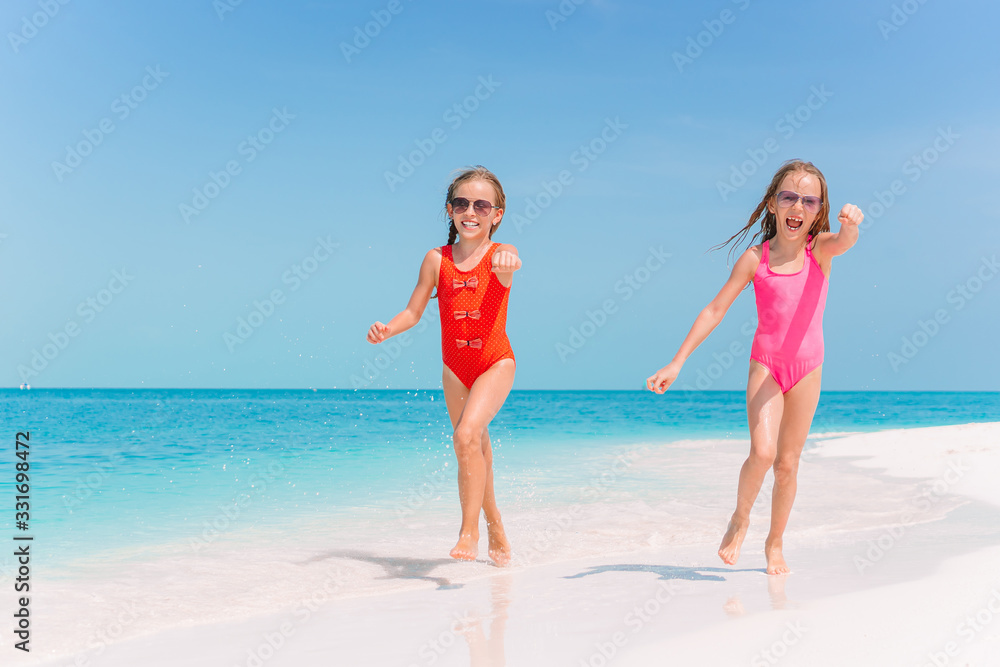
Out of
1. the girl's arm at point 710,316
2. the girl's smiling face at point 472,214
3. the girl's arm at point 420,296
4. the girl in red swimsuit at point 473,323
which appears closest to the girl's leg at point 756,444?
the girl's arm at point 710,316

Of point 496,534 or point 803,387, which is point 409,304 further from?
point 803,387

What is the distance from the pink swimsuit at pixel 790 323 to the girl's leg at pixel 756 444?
3.1 inches

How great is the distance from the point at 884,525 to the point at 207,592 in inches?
183

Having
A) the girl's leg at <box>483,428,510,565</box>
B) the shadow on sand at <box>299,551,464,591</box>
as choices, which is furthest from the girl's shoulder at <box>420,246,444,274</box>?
the shadow on sand at <box>299,551,464,591</box>

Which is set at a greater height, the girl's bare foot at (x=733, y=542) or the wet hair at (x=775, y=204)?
the wet hair at (x=775, y=204)

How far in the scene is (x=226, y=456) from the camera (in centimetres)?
1290

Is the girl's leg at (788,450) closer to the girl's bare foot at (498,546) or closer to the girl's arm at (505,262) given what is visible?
the girl's bare foot at (498,546)

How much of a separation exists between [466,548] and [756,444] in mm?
1587

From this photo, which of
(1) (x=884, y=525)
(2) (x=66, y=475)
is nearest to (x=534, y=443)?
(2) (x=66, y=475)

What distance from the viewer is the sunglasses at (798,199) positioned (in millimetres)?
4395

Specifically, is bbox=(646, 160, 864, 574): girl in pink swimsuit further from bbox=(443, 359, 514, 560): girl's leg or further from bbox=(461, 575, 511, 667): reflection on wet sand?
bbox=(461, 575, 511, 667): reflection on wet sand

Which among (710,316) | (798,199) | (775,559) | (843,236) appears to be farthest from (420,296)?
(775,559)

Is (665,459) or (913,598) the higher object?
(665,459)

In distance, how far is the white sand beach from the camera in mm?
Result: 3051
